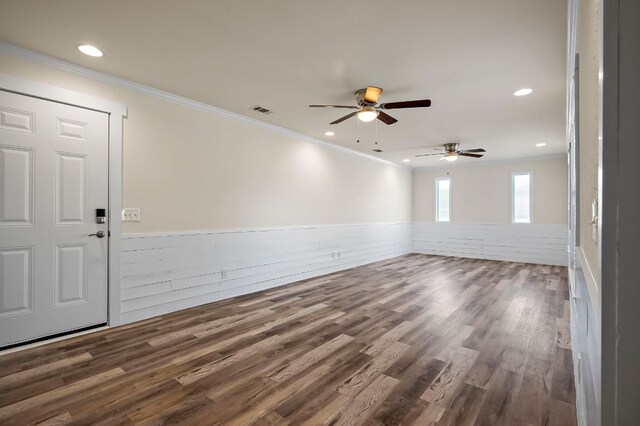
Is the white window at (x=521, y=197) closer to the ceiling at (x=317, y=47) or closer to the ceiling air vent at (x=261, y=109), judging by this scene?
the ceiling at (x=317, y=47)

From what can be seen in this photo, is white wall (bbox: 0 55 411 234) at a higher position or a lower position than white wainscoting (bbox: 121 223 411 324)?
higher

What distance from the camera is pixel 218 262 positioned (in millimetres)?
4297

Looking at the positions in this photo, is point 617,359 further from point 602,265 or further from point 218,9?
point 218,9

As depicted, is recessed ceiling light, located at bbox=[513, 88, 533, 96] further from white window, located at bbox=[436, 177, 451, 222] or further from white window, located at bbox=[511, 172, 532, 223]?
white window, located at bbox=[436, 177, 451, 222]

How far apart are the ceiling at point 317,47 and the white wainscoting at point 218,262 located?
1.89 m

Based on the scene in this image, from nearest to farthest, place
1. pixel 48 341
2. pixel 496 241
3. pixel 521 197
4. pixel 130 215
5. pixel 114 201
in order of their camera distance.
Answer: pixel 48 341
pixel 114 201
pixel 130 215
pixel 521 197
pixel 496 241

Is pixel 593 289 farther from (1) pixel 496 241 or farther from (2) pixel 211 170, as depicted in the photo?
(1) pixel 496 241

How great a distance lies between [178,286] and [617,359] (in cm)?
410

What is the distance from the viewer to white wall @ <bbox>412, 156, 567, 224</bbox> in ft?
23.7

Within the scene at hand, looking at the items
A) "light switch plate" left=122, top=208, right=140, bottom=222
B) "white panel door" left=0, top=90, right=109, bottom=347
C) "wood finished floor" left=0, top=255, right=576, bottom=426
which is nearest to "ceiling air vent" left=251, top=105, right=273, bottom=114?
"white panel door" left=0, top=90, right=109, bottom=347

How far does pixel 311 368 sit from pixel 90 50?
134 inches

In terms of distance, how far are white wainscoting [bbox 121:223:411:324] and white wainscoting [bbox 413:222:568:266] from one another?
339 cm

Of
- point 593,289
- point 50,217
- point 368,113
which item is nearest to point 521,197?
point 368,113

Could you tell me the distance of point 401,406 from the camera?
1998 millimetres
